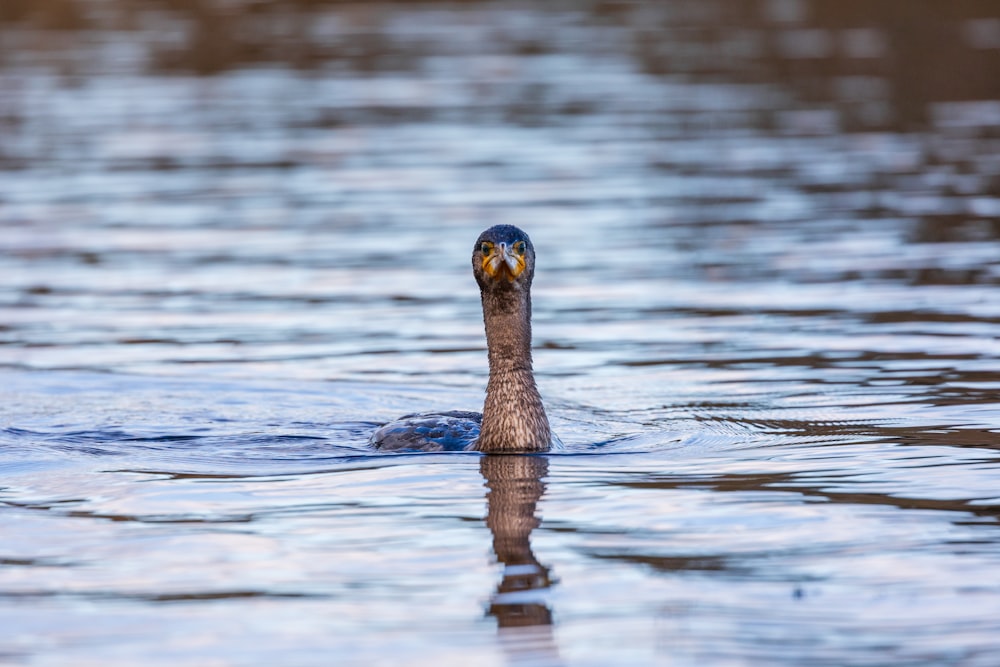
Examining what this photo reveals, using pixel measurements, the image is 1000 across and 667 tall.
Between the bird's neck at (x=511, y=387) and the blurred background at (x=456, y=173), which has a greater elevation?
the blurred background at (x=456, y=173)

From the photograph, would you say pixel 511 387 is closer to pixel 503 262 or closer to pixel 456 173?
pixel 503 262

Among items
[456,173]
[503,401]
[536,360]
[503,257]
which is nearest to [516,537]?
[503,257]

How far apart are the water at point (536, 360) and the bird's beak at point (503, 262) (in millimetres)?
974

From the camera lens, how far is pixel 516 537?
7578 millimetres

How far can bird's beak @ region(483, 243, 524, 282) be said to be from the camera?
9.29m

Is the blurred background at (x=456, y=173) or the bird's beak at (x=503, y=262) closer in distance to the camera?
the bird's beak at (x=503, y=262)

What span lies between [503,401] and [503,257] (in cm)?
88

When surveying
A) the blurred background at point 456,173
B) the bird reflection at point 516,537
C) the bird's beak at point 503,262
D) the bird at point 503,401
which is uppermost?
the blurred background at point 456,173

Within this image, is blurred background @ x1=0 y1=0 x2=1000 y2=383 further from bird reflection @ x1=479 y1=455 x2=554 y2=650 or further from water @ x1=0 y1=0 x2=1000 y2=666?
bird reflection @ x1=479 y1=455 x2=554 y2=650

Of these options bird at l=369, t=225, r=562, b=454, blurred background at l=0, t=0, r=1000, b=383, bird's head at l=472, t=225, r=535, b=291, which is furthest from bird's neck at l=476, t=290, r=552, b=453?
blurred background at l=0, t=0, r=1000, b=383

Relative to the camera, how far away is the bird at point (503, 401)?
31.9 feet

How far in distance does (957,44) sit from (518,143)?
33.1 ft

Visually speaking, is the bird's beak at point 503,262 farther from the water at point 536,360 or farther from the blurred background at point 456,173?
the blurred background at point 456,173

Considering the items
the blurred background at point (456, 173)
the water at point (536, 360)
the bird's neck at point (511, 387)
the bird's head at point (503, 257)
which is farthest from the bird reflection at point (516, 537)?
the blurred background at point (456, 173)
